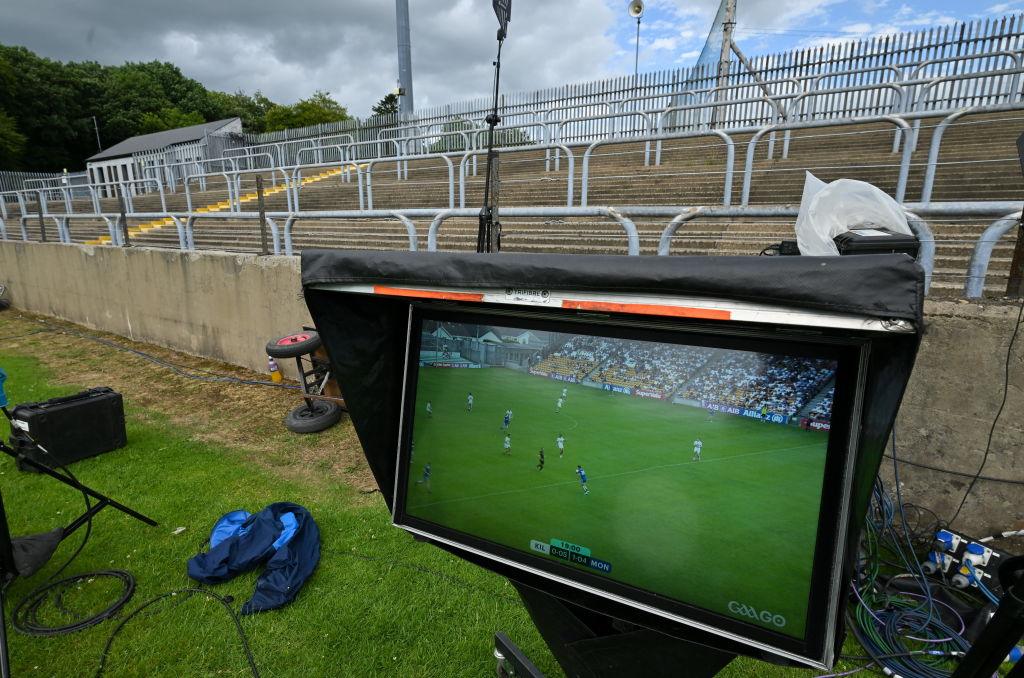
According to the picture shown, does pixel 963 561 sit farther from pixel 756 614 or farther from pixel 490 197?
pixel 490 197

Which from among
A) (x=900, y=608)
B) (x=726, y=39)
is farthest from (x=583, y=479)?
(x=726, y=39)

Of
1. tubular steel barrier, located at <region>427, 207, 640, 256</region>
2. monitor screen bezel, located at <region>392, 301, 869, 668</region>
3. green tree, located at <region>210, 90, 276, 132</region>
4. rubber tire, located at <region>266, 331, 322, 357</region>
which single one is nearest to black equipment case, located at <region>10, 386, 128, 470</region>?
rubber tire, located at <region>266, 331, 322, 357</region>

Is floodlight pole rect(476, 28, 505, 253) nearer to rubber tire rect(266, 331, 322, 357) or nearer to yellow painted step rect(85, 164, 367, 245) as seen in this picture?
rubber tire rect(266, 331, 322, 357)

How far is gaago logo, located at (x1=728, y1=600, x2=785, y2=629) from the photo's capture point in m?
1.10

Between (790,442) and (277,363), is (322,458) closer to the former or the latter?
(277,363)

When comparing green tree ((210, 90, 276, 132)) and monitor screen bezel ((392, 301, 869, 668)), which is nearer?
monitor screen bezel ((392, 301, 869, 668))

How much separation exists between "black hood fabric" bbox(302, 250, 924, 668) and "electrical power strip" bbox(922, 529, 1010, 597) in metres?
2.53

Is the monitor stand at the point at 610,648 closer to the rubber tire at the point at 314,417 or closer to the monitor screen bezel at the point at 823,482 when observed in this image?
the monitor screen bezel at the point at 823,482

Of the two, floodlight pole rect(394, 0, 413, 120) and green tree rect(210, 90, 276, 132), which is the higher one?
green tree rect(210, 90, 276, 132)

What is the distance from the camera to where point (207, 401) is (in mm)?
6086

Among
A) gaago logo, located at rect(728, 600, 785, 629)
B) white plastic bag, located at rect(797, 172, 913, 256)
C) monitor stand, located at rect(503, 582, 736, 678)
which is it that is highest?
white plastic bag, located at rect(797, 172, 913, 256)

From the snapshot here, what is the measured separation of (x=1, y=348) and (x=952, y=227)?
1312 centimetres

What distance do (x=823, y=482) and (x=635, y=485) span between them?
39cm

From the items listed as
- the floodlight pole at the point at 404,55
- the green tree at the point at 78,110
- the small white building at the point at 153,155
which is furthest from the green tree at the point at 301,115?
the floodlight pole at the point at 404,55
